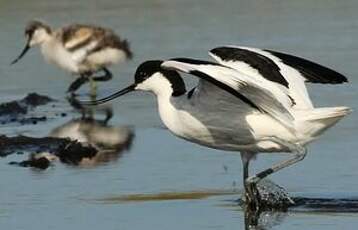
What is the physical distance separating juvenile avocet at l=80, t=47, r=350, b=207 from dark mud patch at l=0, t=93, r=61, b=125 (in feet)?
14.0

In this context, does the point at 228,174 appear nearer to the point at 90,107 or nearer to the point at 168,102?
the point at 168,102

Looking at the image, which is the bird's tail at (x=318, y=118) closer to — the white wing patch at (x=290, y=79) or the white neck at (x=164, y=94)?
the white wing patch at (x=290, y=79)

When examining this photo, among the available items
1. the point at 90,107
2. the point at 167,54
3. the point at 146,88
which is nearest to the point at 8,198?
the point at 146,88

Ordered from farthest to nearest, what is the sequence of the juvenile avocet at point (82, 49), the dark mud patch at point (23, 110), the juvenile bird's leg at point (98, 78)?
the juvenile avocet at point (82, 49)
the juvenile bird's leg at point (98, 78)
the dark mud patch at point (23, 110)

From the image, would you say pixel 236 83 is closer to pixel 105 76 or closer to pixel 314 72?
pixel 314 72

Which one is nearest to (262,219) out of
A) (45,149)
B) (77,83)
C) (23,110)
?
(45,149)

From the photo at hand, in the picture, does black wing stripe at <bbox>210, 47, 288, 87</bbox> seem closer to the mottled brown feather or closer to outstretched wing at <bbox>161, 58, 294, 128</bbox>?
outstretched wing at <bbox>161, 58, 294, 128</bbox>

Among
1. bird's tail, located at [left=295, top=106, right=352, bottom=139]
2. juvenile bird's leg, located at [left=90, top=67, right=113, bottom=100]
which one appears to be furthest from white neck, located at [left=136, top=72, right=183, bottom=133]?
juvenile bird's leg, located at [left=90, top=67, right=113, bottom=100]

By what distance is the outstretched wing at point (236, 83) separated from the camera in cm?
909

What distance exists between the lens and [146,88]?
33.9ft

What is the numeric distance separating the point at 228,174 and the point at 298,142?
1367 mm

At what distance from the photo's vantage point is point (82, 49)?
18062mm

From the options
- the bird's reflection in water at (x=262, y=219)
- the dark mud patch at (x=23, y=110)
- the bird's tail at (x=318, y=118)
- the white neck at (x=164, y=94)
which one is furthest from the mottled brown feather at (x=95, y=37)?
the bird's tail at (x=318, y=118)

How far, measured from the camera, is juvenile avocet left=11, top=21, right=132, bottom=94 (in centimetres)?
1729
